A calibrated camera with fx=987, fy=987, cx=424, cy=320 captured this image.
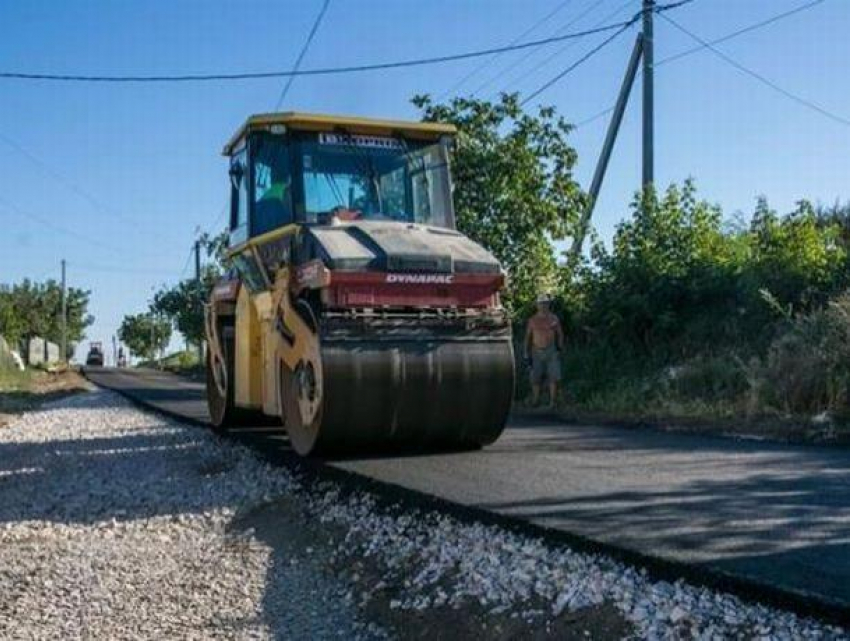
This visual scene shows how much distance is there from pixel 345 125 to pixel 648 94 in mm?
10721

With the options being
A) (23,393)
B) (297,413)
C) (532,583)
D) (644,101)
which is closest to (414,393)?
(297,413)

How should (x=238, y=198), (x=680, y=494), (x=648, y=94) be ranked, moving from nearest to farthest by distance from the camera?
(x=680, y=494) < (x=238, y=198) < (x=648, y=94)

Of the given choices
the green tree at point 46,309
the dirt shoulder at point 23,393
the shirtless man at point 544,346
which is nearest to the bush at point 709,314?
the shirtless man at point 544,346

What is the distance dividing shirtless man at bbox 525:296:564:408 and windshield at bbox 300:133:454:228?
16.6 feet

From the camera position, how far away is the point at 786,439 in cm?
919

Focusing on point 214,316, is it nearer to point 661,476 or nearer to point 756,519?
point 661,476

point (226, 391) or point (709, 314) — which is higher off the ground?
point (709, 314)

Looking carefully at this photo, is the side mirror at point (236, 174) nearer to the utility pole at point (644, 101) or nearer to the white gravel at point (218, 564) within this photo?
the white gravel at point (218, 564)

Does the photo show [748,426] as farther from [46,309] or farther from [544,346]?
[46,309]

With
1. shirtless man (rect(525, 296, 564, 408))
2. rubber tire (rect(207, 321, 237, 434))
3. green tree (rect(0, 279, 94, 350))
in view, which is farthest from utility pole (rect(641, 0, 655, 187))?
green tree (rect(0, 279, 94, 350))

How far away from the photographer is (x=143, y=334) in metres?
88.6

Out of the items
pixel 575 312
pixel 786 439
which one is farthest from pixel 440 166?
pixel 575 312

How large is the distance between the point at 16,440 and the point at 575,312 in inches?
357

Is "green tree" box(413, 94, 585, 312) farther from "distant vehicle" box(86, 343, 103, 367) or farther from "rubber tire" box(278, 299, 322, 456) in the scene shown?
"distant vehicle" box(86, 343, 103, 367)
